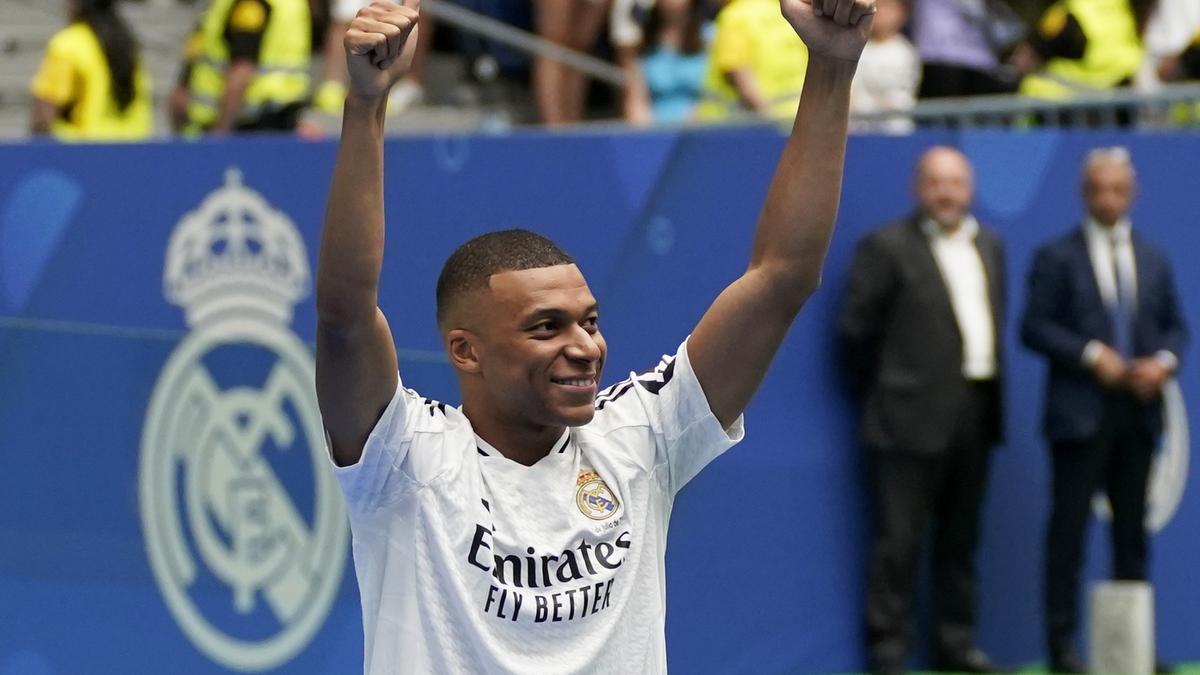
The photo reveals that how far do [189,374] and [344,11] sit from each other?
349 cm

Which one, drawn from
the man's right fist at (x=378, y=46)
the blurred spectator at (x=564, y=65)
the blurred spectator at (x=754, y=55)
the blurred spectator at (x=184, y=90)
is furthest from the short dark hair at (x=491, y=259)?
the blurred spectator at (x=564, y=65)

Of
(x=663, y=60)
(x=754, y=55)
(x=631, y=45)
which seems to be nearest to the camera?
(x=754, y=55)

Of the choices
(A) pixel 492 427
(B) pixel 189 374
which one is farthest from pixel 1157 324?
(A) pixel 492 427

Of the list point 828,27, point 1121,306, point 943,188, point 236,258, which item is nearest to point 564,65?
point 943,188

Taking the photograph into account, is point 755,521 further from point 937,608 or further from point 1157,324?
point 1157,324

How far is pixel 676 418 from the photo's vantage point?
391cm

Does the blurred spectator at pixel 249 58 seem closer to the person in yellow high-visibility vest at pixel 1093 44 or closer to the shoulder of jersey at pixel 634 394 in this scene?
the person in yellow high-visibility vest at pixel 1093 44

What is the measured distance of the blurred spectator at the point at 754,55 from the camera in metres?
10.6

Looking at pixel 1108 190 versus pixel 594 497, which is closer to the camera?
pixel 594 497

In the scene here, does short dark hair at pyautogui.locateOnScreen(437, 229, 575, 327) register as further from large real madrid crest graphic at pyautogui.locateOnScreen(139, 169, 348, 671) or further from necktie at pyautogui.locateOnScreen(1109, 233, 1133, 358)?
necktie at pyautogui.locateOnScreen(1109, 233, 1133, 358)

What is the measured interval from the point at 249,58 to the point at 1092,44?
4334mm

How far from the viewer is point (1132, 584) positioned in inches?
379

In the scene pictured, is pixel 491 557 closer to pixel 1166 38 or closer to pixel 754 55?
pixel 754 55

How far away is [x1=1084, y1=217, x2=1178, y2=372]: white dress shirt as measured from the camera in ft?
31.7
